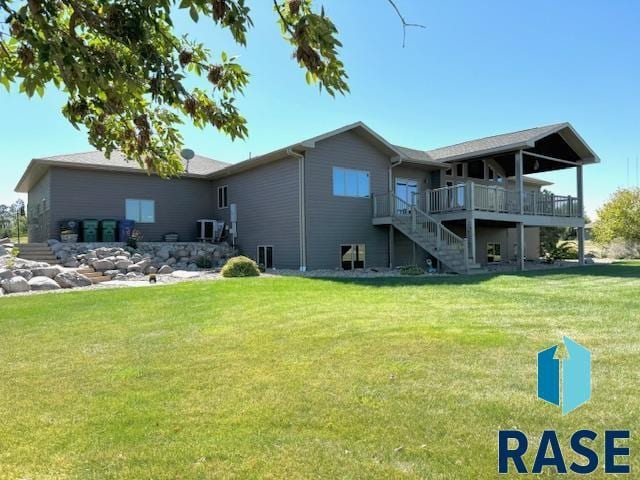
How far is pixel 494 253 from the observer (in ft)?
73.0

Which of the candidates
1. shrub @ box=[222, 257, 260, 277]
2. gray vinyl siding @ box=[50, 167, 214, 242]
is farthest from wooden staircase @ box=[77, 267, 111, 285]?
gray vinyl siding @ box=[50, 167, 214, 242]

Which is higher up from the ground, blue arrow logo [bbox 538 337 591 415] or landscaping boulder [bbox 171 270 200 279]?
landscaping boulder [bbox 171 270 200 279]

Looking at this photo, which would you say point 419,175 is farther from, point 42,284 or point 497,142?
point 42,284

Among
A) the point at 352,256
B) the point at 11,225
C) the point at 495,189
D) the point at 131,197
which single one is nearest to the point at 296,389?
the point at 352,256

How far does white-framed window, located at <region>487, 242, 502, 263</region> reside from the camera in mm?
21969

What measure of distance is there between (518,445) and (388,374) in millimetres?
1387

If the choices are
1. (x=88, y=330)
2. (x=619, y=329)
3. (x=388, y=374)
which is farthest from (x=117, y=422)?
(x=619, y=329)

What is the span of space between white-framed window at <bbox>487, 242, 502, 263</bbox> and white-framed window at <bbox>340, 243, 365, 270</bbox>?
7.92 metres

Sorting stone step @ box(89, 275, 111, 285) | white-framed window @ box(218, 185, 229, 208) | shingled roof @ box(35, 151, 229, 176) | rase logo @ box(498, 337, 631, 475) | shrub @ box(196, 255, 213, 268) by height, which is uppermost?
shingled roof @ box(35, 151, 229, 176)

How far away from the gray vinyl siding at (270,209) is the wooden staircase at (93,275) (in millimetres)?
5873

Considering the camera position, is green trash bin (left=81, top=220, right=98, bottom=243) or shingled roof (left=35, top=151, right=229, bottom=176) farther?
green trash bin (left=81, top=220, right=98, bottom=243)

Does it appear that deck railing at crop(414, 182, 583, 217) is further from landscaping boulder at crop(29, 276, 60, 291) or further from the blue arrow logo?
landscaping boulder at crop(29, 276, 60, 291)

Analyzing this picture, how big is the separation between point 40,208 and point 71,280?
946cm

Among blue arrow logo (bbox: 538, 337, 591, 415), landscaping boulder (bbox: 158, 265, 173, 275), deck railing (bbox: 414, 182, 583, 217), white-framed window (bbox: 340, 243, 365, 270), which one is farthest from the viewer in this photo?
white-framed window (bbox: 340, 243, 365, 270)
